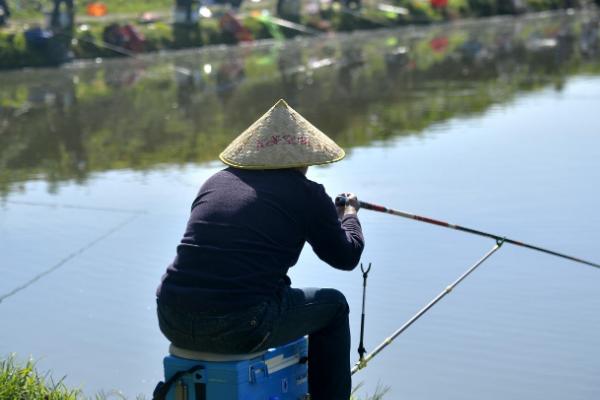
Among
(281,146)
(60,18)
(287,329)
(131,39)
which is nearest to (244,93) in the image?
(131,39)

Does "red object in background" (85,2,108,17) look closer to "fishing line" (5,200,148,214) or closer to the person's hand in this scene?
"fishing line" (5,200,148,214)

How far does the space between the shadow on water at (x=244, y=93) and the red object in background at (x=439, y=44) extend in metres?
0.02

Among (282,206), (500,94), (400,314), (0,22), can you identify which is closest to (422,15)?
(0,22)

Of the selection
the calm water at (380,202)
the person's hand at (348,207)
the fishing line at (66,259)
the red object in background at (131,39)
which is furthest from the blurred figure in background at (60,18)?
the person's hand at (348,207)

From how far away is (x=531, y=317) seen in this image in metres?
6.53

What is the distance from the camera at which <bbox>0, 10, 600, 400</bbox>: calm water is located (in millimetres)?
6105

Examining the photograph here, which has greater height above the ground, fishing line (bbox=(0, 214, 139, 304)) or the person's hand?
the person's hand

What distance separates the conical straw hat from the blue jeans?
464 millimetres

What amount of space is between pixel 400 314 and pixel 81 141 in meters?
7.40

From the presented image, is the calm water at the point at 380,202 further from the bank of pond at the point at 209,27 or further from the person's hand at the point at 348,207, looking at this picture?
the bank of pond at the point at 209,27

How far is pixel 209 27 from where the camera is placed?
91.7ft

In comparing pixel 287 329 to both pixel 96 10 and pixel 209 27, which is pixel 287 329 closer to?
pixel 209 27

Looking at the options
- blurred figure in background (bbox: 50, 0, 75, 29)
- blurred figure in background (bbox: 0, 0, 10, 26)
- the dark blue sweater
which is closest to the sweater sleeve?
the dark blue sweater

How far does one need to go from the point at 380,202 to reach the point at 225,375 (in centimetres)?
515
